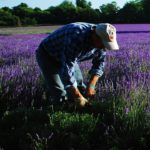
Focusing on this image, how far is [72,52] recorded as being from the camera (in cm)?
425

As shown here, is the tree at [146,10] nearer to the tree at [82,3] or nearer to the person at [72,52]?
the tree at [82,3]

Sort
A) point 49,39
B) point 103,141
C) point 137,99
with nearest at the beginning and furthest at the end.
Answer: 1. point 103,141
2. point 137,99
3. point 49,39

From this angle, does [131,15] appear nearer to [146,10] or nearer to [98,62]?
[146,10]

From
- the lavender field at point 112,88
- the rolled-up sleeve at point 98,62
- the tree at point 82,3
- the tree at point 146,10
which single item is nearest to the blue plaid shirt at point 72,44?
the rolled-up sleeve at point 98,62

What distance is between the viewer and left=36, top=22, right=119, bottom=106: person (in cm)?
416

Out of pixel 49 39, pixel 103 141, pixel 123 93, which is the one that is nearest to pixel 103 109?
pixel 123 93

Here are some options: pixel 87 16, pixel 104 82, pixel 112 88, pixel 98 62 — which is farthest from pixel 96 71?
pixel 87 16

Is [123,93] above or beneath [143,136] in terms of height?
above

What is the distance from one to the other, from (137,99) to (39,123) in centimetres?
105

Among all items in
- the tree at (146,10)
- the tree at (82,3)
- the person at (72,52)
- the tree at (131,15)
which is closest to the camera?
the person at (72,52)

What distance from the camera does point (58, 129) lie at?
4.34 meters

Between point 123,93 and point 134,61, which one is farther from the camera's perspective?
point 134,61

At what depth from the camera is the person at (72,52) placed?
4160 millimetres

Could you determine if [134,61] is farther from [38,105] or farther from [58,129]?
[58,129]
